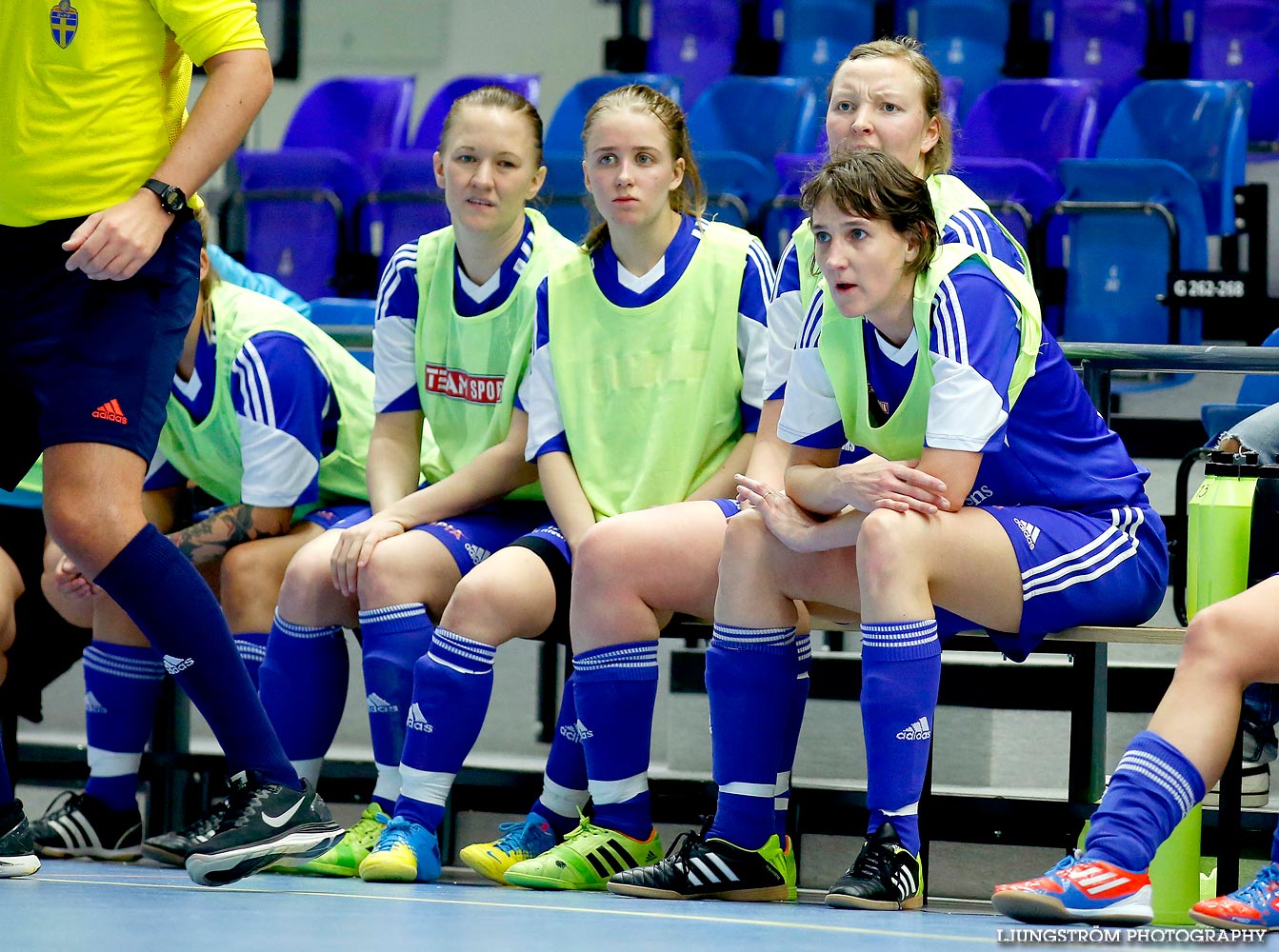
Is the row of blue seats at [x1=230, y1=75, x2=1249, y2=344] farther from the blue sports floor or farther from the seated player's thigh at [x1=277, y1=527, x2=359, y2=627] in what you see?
the blue sports floor

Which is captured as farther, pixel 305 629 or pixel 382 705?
pixel 305 629

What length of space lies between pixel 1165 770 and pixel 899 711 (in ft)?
1.18

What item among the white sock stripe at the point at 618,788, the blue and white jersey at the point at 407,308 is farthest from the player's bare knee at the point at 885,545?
the blue and white jersey at the point at 407,308

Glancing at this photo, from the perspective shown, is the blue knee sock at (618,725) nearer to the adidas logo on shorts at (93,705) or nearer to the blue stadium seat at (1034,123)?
the adidas logo on shorts at (93,705)

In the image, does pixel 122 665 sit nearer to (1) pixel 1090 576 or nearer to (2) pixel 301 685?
(2) pixel 301 685

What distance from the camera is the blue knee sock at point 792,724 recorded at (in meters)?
2.63

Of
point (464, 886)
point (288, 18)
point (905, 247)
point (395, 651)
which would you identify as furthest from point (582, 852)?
point (288, 18)

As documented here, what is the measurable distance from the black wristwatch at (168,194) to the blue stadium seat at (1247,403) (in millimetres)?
2096

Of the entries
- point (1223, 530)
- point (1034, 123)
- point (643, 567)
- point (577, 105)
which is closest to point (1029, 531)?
point (1223, 530)

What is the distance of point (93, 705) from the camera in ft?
10.4

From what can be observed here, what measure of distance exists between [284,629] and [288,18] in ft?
19.1

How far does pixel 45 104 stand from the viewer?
2293 mm

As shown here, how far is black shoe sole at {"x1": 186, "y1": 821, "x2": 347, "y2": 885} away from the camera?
2228 mm

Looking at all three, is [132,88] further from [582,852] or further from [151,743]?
[151,743]
